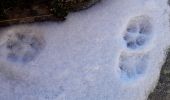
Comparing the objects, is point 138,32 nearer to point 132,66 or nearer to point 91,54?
point 132,66

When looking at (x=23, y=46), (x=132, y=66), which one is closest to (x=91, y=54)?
(x=132, y=66)

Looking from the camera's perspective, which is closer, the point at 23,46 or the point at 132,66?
the point at 132,66

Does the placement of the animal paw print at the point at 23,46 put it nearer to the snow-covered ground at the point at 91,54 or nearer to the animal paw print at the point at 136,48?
the snow-covered ground at the point at 91,54

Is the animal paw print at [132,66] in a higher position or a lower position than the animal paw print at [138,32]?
lower

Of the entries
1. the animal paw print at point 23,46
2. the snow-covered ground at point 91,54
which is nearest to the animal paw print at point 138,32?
the snow-covered ground at point 91,54

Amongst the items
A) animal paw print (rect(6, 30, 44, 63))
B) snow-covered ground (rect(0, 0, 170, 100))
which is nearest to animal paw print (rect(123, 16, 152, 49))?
snow-covered ground (rect(0, 0, 170, 100))

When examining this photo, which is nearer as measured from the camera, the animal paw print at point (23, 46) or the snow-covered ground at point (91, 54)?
the snow-covered ground at point (91, 54)

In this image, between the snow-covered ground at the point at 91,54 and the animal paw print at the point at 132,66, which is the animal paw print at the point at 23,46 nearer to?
the snow-covered ground at the point at 91,54
